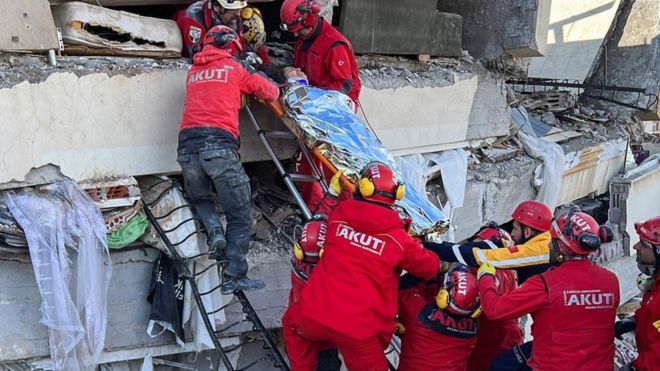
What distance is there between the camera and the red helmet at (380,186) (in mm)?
4438

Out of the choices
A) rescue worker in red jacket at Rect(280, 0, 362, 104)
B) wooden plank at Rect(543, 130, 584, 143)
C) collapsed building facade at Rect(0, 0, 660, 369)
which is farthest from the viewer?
wooden plank at Rect(543, 130, 584, 143)

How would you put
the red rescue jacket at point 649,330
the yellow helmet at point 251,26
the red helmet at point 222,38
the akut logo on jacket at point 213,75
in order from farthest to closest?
1. the yellow helmet at point 251,26
2. the red helmet at point 222,38
3. the akut logo on jacket at point 213,75
4. the red rescue jacket at point 649,330

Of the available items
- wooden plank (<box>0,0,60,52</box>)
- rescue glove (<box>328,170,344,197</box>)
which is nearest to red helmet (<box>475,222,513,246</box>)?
rescue glove (<box>328,170,344,197</box>)

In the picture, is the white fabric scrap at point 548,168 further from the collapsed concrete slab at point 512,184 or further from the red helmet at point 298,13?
the red helmet at point 298,13

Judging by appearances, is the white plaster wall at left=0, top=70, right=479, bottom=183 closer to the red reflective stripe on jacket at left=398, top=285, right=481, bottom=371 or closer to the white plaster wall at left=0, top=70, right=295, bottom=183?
the white plaster wall at left=0, top=70, right=295, bottom=183

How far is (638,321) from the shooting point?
453 centimetres

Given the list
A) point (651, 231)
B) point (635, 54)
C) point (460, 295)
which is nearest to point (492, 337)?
point (460, 295)

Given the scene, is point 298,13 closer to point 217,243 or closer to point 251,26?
point 251,26

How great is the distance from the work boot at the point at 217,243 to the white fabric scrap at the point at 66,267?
74cm

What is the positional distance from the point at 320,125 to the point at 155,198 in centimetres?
140

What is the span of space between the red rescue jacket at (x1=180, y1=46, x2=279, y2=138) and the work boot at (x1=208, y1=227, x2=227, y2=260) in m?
0.73

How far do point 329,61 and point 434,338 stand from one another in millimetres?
2606

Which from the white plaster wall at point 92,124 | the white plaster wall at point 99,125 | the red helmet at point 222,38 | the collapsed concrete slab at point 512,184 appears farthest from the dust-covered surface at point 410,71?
the white plaster wall at point 92,124

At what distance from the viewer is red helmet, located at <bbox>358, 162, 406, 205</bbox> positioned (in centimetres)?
444
